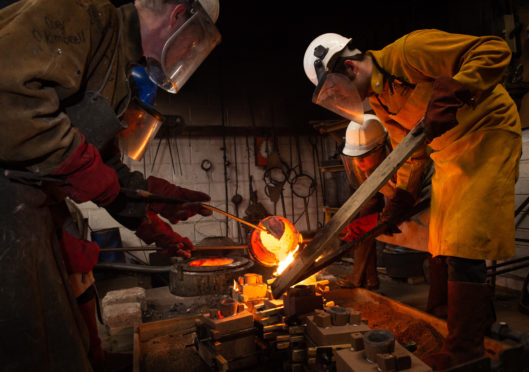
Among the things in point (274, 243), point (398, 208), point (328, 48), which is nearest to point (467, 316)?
point (398, 208)

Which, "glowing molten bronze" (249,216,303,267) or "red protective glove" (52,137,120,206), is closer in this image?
"red protective glove" (52,137,120,206)

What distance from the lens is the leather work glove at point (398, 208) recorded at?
2578 millimetres

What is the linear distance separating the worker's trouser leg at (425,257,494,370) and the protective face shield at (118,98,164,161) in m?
1.99

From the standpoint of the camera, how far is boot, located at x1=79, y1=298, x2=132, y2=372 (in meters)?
2.03

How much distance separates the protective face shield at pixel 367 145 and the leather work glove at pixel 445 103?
191cm

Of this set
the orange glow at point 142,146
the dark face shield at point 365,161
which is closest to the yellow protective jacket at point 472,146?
the dark face shield at point 365,161

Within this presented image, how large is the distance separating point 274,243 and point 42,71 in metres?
2.05

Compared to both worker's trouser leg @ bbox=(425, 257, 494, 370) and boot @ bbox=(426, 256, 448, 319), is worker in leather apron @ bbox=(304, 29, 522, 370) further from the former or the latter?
boot @ bbox=(426, 256, 448, 319)

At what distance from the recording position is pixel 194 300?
13.0 feet

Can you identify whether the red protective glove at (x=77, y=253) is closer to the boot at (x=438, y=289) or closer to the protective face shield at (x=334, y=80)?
the protective face shield at (x=334, y=80)

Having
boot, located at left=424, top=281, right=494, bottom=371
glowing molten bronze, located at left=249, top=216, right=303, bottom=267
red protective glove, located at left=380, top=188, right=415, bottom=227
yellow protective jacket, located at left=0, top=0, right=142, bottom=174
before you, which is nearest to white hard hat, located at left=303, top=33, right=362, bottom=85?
red protective glove, located at left=380, top=188, right=415, bottom=227

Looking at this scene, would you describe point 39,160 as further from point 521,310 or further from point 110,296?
point 521,310

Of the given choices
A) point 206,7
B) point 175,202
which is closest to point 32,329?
point 175,202

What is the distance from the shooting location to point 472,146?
5.99 ft
